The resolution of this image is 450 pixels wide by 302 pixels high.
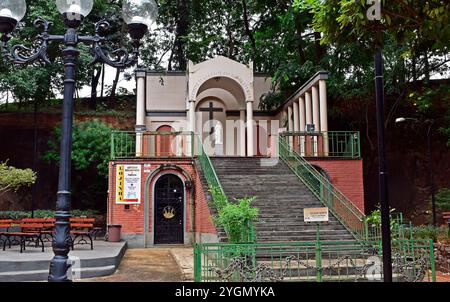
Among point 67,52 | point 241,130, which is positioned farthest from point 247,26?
point 67,52

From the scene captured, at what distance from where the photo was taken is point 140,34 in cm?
655

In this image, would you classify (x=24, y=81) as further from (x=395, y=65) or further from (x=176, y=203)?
(x=395, y=65)

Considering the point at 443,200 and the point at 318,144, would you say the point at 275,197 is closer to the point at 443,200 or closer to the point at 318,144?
the point at 318,144

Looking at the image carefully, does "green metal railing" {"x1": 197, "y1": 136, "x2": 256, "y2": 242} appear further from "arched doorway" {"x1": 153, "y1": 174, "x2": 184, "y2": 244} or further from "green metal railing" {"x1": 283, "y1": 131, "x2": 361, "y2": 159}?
"green metal railing" {"x1": 283, "y1": 131, "x2": 361, "y2": 159}

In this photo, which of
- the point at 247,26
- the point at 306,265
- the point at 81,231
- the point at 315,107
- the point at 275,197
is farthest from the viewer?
the point at 247,26

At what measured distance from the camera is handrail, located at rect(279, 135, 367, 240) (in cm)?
1364

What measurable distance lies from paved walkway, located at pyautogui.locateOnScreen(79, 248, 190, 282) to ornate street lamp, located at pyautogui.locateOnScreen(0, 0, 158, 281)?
4764 millimetres

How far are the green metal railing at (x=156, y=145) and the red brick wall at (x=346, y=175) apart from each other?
535 centimetres

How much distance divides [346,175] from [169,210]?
706cm

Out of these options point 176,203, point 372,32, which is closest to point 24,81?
point 176,203

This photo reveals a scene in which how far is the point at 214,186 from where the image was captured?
46.9 feet

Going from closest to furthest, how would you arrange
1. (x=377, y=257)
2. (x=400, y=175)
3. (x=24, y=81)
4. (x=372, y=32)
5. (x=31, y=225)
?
(x=372, y=32), (x=377, y=257), (x=31, y=225), (x=24, y=81), (x=400, y=175)

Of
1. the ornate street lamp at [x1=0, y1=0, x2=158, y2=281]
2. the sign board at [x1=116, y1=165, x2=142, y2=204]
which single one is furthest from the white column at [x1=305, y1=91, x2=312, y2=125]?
the ornate street lamp at [x1=0, y1=0, x2=158, y2=281]

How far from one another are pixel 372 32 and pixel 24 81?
58.7 ft
